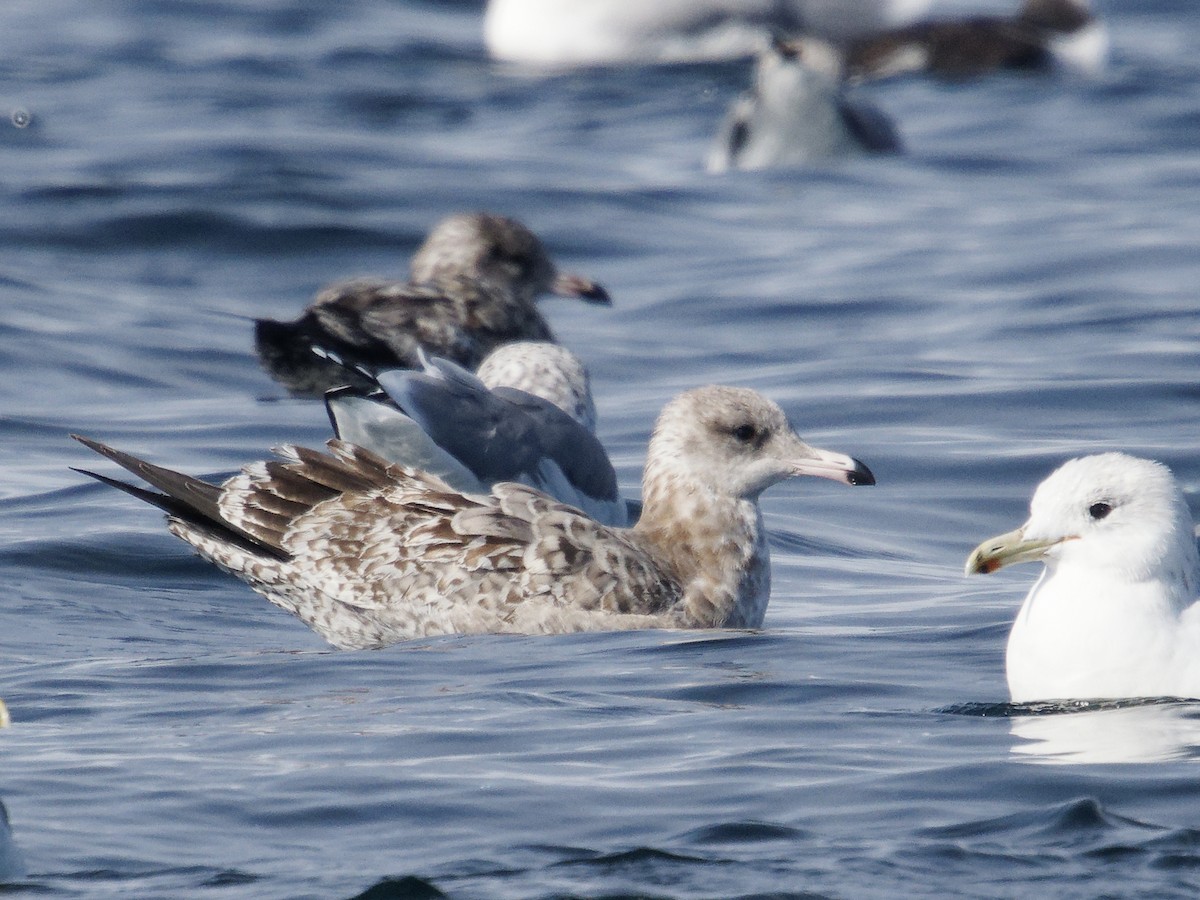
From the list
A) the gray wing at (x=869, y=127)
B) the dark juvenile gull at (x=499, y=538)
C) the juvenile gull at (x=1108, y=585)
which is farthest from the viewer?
the gray wing at (x=869, y=127)

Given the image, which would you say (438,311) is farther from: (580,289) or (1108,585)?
(1108,585)

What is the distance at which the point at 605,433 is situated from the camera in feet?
42.9

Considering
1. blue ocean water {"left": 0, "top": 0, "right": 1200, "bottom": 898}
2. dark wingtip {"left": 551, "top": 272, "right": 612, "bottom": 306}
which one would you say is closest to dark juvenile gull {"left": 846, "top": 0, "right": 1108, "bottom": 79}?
blue ocean water {"left": 0, "top": 0, "right": 1200, "bottom": 898}

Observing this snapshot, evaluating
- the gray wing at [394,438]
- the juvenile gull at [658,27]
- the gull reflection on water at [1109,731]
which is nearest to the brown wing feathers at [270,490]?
the gray wing at [394,438]

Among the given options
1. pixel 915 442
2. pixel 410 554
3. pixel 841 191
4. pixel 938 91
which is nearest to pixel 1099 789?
pixel 410 554

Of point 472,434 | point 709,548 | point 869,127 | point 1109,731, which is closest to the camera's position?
point 1109,731

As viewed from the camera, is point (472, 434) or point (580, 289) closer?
point (472, 434)

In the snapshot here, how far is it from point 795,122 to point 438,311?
878 centimetres

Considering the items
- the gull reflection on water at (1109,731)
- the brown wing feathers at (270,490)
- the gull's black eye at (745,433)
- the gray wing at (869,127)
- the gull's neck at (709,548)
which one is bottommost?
the gull reflection on water at (1109,731)

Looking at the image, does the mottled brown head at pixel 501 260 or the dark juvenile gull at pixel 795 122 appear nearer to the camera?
the mottled brown head at pixel 501 260

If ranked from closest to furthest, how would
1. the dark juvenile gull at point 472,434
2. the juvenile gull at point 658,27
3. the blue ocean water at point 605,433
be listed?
the blue ocean water at point 605,433 → the dark juvenile gull at point 472,434 → the juvenile gull at point 658,27

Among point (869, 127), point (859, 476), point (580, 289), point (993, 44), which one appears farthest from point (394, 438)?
point (993, 44)

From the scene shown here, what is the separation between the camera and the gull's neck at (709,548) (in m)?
8.41

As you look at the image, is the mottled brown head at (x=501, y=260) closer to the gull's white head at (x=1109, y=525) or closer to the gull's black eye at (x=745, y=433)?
the gull's black eye at (x=745, y=433)
